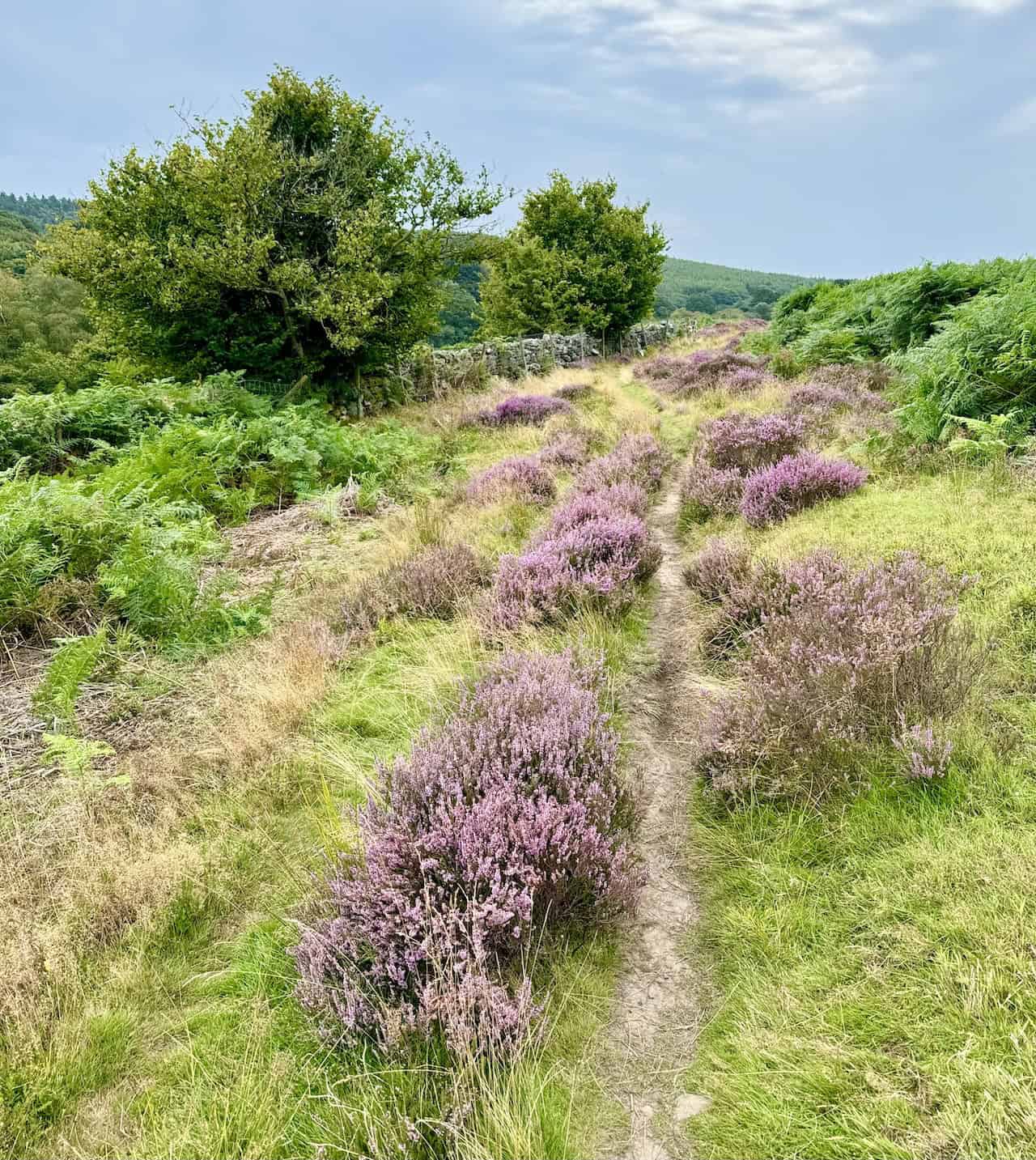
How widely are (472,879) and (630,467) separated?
21.9 ft

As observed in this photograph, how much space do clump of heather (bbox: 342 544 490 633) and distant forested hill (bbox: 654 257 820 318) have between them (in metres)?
72.7

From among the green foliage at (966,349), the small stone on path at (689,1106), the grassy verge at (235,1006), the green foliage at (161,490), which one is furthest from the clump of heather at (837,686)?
the green foliage at (161,490)

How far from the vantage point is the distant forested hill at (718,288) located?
90.3 meters

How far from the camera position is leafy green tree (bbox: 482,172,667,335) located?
26531 mm

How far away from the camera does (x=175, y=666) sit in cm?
445

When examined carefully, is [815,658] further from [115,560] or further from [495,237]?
[495,237]

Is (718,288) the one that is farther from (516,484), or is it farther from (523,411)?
(516,484)

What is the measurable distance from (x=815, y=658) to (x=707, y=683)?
86 centimetres

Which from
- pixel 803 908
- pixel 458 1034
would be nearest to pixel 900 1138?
pixel 803 908

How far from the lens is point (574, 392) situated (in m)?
15.6

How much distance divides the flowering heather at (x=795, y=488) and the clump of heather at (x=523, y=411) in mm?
7301

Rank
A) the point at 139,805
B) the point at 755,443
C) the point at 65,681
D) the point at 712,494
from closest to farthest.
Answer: the point at 139,805 < the point at 65,681 < the point at 712,494 < the point at 755,443

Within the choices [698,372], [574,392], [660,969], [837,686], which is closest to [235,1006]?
[660,969]

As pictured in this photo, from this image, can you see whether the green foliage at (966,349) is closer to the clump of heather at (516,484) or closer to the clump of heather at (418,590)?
the clump of heather at (516,484)
